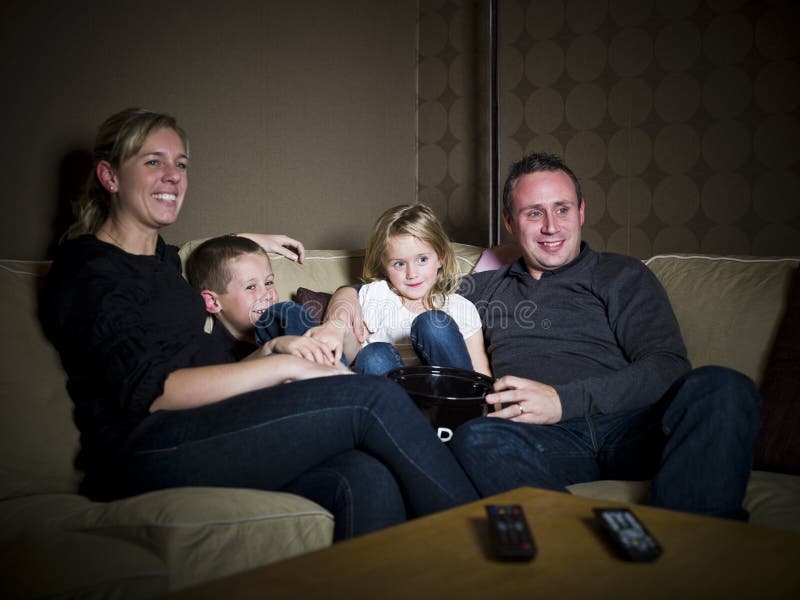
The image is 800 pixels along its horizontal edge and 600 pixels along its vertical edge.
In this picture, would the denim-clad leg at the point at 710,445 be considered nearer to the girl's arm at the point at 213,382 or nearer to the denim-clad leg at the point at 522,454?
the denim-clad leg at the point at 522,454

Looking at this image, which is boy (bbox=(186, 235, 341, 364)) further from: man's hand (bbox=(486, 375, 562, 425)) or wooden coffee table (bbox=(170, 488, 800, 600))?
wooden coffee table (bbox=(170, 488, 800, 600))

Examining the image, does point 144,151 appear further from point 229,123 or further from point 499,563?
point 499,563

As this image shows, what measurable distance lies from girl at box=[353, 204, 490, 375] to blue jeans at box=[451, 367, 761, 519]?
46 centimetres

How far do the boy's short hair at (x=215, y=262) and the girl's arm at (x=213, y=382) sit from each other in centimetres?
56

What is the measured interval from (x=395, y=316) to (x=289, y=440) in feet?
2.84

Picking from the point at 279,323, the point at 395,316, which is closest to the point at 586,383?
the point at 395,316

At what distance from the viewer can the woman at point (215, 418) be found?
4.79 feet

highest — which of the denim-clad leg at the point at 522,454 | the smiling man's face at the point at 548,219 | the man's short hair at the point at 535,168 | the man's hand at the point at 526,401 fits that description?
the man's short hair at the point at 535,168

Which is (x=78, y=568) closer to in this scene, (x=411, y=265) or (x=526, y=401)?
(x=526, y=401)

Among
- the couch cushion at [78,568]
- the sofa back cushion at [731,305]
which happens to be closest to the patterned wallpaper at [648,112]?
the sofa back cushion at [731,305]

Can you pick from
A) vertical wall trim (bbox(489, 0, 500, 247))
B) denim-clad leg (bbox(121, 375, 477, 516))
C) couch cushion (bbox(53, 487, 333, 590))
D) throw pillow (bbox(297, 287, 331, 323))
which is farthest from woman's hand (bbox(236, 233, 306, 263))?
vertical wall trim (bbox(489, 0, 500, 247))

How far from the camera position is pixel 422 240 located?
2275 millimetres

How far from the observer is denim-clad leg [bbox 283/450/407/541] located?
4.72ft

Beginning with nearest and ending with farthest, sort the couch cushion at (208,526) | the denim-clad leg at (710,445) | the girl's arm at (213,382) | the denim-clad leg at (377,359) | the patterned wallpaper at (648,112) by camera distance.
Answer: the couch cushion at (208,526), the denim-clad leg at (710,445), the girl's arm at (213,382), the denim-clad leg at (377,359), the patterned wallpaper at (648,112)
